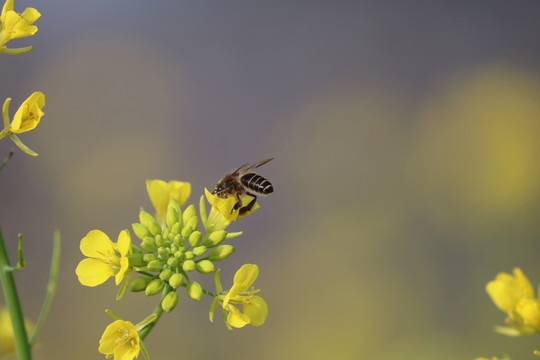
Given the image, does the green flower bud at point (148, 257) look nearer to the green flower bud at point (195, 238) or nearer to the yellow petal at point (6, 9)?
the green flower bud at point (195, 238)

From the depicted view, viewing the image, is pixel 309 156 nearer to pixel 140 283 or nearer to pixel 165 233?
pixel 165 233

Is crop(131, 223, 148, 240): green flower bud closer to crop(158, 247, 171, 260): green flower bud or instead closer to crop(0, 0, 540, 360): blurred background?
crop(158, 247, 171, 260): green flower bud

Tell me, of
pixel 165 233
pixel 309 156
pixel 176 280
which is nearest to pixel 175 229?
pixel 165 233

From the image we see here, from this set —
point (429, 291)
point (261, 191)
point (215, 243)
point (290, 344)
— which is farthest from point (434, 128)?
point (215, 243)

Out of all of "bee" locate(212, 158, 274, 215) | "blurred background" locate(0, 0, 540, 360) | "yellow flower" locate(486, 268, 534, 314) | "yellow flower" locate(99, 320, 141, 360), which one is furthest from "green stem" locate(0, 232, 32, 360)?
"blurred background" locate(0, 0, 540, 360)

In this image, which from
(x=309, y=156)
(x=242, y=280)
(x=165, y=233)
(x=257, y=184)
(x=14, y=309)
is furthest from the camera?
(x=309, y=156)

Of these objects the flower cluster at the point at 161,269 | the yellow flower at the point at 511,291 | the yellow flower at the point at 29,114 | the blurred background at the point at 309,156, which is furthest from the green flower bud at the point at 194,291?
the blurred background at the point at 309,156

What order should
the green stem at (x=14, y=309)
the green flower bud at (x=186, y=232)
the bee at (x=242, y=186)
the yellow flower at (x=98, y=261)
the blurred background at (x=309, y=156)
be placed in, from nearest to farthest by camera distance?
the green stem at (x=14, y=309) < the yellow flower at (x=98, y=261) < the green flower bud at (x=186, y=232) < the bee at (x=242, y=186) < the blurred background at (x=309, y=156)
